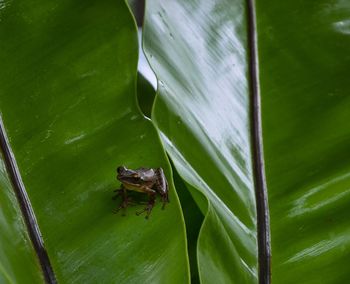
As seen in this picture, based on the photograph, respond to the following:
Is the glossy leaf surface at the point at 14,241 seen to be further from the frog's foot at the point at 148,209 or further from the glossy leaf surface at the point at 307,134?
the glossy leaf surface at the point at 307,134

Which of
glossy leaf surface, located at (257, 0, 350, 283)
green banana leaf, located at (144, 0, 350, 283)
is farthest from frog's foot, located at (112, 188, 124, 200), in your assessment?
glossy leaf surface, located at (257, 0, 350, 283)

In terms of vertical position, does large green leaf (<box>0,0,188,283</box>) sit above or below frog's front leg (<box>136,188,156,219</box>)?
above

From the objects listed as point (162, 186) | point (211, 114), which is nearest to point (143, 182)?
point (162, 186)

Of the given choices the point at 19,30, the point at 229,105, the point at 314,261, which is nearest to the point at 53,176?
the point at 19,30

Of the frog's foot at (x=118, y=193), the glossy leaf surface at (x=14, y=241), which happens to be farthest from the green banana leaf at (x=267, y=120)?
the glossy leaf surface at (x=14, y=241)

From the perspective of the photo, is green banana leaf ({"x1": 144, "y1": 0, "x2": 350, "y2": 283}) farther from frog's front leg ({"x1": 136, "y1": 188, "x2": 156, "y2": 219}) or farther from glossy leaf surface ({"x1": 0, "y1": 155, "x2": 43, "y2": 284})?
glossy leaf surface ({"x1": 0, "y1": 155, "x2": 43, "y2": 284})

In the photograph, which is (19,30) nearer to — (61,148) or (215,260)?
(61,148)
